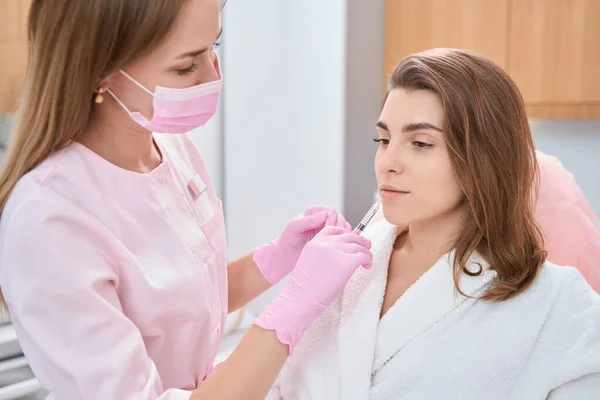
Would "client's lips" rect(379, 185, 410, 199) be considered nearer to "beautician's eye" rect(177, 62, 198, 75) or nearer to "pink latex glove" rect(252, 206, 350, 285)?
"pink latex glove" rect(252, 206, 350, 285)

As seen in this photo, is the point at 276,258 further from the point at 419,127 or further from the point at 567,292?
the point at 567,292

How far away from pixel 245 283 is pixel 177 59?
657mm

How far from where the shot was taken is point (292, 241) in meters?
1.46

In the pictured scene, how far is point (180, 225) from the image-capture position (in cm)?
124

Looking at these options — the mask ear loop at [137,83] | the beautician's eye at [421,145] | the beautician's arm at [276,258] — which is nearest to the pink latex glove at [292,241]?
the beautician's arm at [276,258]

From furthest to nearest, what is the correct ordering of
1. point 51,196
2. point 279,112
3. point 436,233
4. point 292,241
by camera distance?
1. point 279,112
2. point 292,241
3. point 436,233
4. point 51,196

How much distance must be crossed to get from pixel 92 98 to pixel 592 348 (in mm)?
1006

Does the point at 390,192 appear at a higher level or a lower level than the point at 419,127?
lower

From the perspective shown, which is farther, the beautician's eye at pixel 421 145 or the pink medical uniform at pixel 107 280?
the beautician's eye at pixel 421 145

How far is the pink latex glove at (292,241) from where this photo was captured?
1387mm

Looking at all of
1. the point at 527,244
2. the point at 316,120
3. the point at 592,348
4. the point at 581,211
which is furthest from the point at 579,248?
the point at 316,120

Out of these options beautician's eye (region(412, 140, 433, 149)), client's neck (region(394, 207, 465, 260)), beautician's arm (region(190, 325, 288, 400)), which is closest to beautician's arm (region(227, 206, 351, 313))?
client's neck (region(394, 207, 465, 260))

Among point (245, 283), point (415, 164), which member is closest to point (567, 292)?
point (415, 164)

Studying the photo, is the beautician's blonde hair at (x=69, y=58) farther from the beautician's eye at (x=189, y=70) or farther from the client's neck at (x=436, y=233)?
the client's neck at (x=436, y=233)
